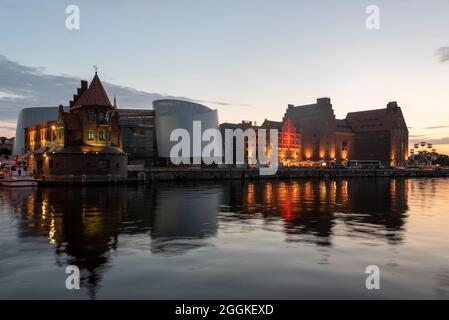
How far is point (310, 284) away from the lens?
1512cm

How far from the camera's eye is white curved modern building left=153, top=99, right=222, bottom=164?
16275 cm

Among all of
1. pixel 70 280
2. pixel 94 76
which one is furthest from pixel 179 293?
pixel 94 76

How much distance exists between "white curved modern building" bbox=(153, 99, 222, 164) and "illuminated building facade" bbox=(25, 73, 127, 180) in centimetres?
7221

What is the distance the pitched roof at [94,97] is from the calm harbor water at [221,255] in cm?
5260

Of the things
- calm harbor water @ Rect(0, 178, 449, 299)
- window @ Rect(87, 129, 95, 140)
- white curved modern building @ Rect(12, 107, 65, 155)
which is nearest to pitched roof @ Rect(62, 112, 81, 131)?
window @ Rect(87, 129, 95, 140)

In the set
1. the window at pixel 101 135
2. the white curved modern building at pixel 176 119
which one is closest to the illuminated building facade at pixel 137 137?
the white curved modern building at pixel 176 119

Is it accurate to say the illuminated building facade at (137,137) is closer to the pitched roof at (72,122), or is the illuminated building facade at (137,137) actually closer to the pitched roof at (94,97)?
the pitched roof at (94,97)

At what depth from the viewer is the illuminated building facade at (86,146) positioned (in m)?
77.2

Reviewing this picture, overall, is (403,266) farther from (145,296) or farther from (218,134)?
(218,134)

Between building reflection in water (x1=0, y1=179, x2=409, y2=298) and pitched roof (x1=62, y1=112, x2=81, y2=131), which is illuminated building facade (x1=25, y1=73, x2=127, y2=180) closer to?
pitched roof (x1=62, y1=112, x2=81, y2=131)

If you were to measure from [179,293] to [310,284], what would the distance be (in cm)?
481

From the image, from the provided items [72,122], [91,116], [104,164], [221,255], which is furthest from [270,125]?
[221,255]

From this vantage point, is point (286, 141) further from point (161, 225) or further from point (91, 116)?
point (161, 225)

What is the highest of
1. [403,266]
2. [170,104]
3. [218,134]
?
[170,104]
